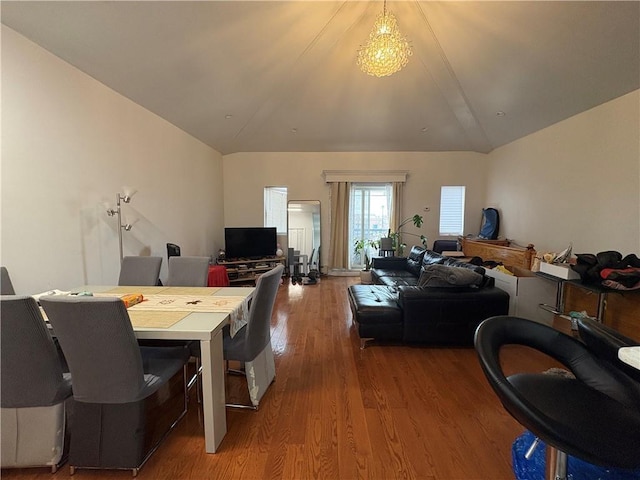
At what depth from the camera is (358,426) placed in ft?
5.97

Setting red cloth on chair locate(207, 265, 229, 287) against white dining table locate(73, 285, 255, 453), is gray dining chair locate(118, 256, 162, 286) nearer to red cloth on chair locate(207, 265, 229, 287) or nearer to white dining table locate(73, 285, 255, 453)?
white dining table locate(73, 285, 255, 453)

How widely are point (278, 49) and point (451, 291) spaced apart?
10.4 ft

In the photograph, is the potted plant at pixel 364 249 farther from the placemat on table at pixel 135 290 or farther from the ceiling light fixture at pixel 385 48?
the placemat on table at pixel 135 290

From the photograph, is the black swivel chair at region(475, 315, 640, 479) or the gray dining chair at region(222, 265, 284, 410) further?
the gray dining chair at region(222, 265, 284, 410)

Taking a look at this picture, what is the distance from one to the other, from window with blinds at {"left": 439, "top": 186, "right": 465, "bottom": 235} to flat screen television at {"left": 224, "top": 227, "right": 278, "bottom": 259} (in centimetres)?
367

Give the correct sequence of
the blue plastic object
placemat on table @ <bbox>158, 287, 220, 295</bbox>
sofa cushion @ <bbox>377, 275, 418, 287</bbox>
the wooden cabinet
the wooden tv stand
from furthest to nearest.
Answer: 1. the wooden tv stand
2. sofa cushion @ <bbox>377, 275, 418, 287</bbox>
3. the wooden cabinet
4. placemat on table @ <bbox>158, 287, 220, 295</bbox>
5. the blue plastic object

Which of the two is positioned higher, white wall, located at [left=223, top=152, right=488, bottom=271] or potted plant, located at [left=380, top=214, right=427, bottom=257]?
white wall, located at [left=223, top=152, right=488, bottom=271]

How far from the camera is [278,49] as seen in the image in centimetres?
320

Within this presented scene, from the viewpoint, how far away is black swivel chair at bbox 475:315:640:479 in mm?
795

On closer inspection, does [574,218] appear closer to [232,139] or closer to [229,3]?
[229,3]

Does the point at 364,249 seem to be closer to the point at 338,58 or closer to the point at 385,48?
the point at 338,58

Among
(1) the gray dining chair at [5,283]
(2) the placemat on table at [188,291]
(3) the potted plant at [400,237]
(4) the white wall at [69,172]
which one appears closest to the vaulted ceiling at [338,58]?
(4) the white wall at [69,172]

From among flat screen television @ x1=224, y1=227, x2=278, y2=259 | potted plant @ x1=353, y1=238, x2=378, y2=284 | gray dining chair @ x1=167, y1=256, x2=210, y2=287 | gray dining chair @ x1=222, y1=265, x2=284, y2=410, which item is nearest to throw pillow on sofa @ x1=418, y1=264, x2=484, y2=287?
gray dining chair @ x1=222, y1=265, x2=284, y2=410

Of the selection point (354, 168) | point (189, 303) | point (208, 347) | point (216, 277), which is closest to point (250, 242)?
point (216, 277)
